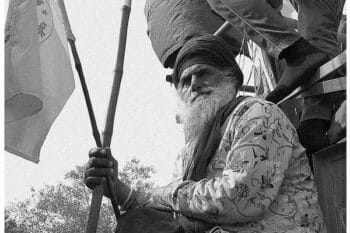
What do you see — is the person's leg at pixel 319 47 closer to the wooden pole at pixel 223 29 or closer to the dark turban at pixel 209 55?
the dark turban at pixel 209 55

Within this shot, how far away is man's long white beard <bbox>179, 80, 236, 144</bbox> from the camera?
121 inches

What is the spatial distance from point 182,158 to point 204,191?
0.44 metres

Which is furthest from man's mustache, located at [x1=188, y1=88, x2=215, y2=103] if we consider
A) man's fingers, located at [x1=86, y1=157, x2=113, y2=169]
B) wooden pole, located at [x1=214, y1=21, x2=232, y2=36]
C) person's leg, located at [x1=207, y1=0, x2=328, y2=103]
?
wooden pole, located at [x1=214, y1=21, x2=232, y2=36]

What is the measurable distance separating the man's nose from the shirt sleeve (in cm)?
39

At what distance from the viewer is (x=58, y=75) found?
12.2 ft

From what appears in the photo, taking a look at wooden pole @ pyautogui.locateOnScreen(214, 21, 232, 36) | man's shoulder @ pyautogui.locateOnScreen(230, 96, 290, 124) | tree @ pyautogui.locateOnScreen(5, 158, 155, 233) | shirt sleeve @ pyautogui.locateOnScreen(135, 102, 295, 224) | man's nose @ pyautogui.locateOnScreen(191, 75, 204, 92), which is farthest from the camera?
tree @ pyautogui.locateOnScreen(5, 158, 155, 233)

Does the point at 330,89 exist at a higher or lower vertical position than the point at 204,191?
higher

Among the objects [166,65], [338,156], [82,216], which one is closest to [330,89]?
[338,156]

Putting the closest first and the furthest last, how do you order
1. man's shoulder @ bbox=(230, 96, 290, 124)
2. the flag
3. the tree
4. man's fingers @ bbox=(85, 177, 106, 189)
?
man's shoulder @ bbox=(230, 96, 290, 124) < man's fingers @ bbox=(85, 177, 106, 189) < the flag < the tree

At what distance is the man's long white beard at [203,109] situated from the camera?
3.08 m

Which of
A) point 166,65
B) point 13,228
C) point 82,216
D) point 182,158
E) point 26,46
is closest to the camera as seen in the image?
point 182,158

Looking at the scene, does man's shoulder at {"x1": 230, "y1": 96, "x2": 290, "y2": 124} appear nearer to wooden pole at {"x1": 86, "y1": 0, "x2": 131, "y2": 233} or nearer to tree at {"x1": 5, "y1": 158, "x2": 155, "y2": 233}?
wooden pole at {"x1": 86, "y1": 0, "x2": 131, "y2": 233}

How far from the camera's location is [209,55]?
320cm

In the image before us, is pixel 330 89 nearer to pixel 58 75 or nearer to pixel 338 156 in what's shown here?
pixel 338 156
